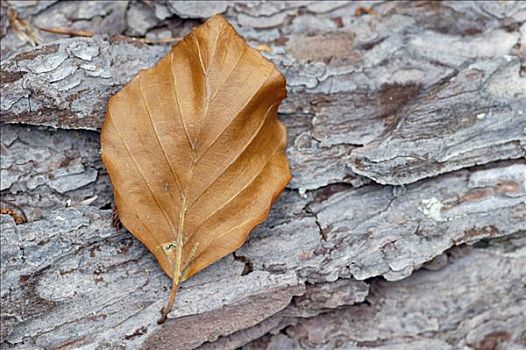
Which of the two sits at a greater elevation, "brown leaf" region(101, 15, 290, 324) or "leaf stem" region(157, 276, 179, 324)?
"brown leaf" region(101, 15, 290, 324)

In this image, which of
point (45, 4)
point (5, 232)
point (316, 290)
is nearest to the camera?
point (5, 232)

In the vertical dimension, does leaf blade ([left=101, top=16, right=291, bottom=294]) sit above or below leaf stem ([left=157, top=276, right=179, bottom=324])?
above

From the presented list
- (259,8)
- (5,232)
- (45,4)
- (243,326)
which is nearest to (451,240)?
(243,326)

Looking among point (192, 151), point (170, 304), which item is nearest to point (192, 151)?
point (192, 151)

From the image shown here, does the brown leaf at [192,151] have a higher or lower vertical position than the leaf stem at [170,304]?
higher

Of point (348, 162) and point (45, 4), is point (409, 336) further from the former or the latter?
point (45, 4)
